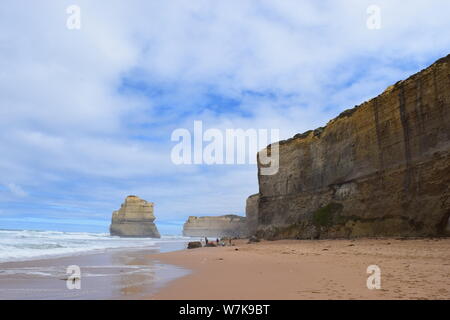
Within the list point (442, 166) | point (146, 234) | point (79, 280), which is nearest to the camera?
point (79, 280)

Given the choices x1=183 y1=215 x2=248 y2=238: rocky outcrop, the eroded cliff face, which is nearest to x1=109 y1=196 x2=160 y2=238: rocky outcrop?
x1=183 y1=215 x2=248 y2=238: rocky outcrop

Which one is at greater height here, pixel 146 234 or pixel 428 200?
pixel 428 200

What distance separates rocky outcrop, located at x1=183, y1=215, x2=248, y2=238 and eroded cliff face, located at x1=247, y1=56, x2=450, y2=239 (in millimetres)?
104817

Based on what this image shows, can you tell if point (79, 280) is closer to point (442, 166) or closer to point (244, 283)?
point (244, 283)

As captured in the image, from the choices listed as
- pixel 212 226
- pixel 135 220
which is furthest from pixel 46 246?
pixel 212 226

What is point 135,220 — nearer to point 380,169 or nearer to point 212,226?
point 212,226

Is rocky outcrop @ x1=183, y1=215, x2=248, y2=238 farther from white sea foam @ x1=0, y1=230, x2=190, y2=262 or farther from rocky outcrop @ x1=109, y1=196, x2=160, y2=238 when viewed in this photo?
white sea foam @ x1=0, y1=230, x2=190, y2=262

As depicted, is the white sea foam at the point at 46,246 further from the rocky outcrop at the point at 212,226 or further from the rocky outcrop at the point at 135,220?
the rocky outcrop at the point at 212,226

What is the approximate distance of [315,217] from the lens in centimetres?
3116

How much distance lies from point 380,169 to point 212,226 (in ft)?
459

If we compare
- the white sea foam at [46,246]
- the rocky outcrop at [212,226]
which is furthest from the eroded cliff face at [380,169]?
the rocky outcrop at [212,226]
